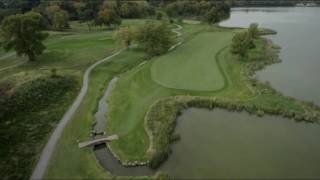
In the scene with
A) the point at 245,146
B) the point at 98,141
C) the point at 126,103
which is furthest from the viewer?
the point at 126,103

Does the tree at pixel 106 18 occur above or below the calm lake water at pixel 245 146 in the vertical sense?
above

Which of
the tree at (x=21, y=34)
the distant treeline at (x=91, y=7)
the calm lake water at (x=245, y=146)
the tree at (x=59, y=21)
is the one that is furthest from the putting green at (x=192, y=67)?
the distant treeline at (x=91, y=7)

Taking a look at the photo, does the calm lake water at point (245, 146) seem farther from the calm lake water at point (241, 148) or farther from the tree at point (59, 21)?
the tree at point (59, 21)

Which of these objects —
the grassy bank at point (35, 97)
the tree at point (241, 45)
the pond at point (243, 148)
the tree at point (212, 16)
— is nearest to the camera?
the pond at point (243, 148)

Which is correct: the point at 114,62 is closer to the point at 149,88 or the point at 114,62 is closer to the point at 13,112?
the point at 149,88

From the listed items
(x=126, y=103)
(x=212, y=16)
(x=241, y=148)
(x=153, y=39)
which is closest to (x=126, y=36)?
(x=153, y=39)

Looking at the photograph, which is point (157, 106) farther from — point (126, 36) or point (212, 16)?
point (212, 16)
